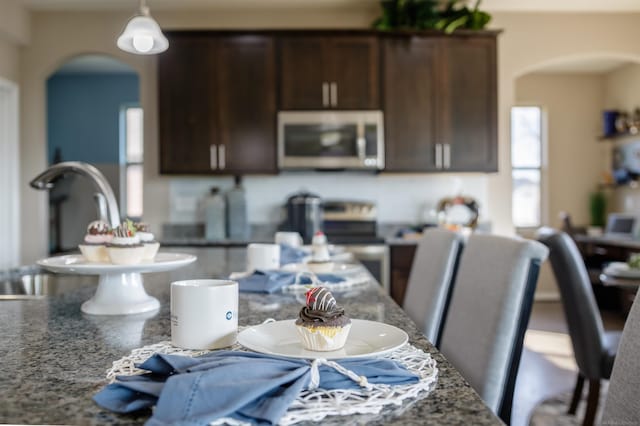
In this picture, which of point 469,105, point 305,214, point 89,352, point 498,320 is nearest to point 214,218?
point 305,214

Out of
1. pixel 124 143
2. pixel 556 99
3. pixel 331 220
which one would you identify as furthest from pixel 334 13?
pixel 124 143

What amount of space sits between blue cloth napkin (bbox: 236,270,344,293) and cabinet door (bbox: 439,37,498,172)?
9.46 ft

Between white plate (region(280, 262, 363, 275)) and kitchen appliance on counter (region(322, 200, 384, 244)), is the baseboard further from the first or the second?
white plate (region(280, 262, 363, 275))

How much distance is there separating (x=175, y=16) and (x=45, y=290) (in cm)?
351

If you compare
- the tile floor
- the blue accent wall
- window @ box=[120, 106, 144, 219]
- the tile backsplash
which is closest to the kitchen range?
the tile backsplash

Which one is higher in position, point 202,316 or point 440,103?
point 440,103

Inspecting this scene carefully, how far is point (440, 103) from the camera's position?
14.0ft

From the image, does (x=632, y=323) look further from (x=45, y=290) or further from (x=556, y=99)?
(x=556, y=99)

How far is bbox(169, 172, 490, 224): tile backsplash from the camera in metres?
4.57

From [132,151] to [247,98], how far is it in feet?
13.1

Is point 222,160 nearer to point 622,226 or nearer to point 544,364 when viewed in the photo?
point 544,364

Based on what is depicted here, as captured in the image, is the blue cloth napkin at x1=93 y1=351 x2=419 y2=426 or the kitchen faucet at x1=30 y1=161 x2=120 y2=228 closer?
the blue cloth napkin at x1=93 y1=351 x2=419 y2=426

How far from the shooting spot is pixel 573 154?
22.7 feet

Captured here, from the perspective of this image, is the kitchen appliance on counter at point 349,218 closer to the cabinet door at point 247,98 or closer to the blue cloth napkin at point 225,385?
the cabinet door at point 247,98
